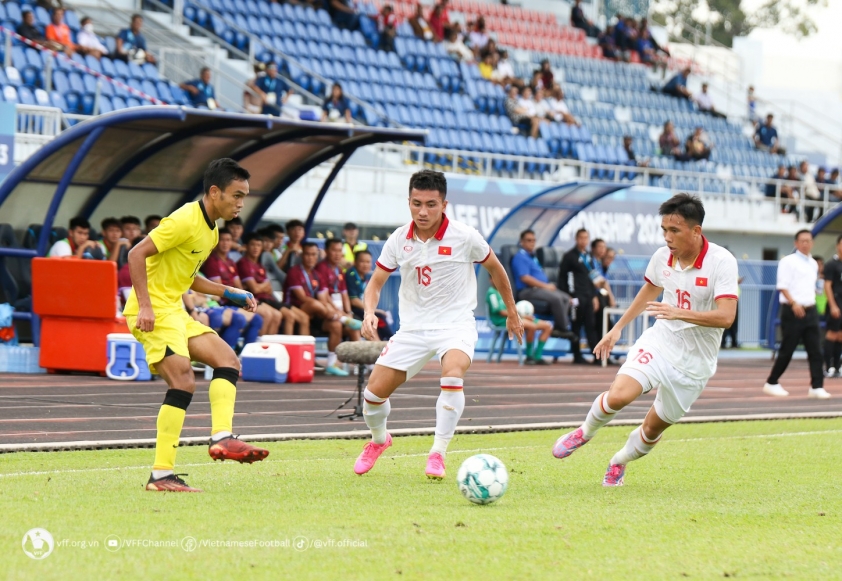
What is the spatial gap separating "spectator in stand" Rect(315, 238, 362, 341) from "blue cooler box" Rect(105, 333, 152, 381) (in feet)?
10.7

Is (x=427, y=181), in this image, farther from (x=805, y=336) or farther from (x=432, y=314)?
(x=805, y=336)

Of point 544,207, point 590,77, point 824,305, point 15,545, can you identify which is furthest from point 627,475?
point 590,77

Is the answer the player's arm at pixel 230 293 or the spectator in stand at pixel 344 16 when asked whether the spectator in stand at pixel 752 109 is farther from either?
the player's arm at pixel 230 293

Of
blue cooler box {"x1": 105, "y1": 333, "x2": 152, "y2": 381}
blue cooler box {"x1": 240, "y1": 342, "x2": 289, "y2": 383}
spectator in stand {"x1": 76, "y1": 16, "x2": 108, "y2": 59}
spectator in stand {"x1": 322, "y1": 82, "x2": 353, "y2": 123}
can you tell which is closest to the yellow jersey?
blue cooler box {"x1": 105, "y1": 333, "x2": 152, "y2": 381}

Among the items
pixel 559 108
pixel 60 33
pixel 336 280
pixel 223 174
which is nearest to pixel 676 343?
pixel 223 174

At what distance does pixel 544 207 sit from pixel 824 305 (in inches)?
229

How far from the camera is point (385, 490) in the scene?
7.61m

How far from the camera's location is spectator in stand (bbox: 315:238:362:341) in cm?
1745

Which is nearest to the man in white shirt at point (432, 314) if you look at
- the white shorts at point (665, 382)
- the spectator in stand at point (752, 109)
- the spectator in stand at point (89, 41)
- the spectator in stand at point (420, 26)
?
the white shorts at point (665, 382)

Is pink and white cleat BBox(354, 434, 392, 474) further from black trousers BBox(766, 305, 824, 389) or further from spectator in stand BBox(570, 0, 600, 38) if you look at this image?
spectator in stand BBox(570, 0, 600, 38)

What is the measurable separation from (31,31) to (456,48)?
13171 millimetres

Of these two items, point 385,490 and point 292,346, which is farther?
point 292,346

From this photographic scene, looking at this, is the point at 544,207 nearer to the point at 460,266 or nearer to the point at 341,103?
the point at 341,103

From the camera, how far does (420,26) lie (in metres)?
32.8
